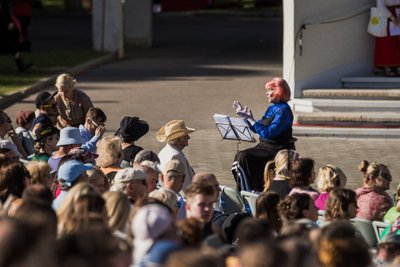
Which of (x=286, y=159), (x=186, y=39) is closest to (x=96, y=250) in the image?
(x=286, y=159)

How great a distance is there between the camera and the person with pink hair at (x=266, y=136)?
1366 cm

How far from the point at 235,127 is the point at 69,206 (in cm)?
600

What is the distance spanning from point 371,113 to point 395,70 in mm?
1363

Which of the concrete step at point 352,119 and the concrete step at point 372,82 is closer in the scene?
the concrete step at point 352,119

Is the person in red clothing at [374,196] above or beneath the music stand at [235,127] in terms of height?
beneath

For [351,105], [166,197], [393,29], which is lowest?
[351,105]

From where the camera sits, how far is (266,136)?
45.3 feet

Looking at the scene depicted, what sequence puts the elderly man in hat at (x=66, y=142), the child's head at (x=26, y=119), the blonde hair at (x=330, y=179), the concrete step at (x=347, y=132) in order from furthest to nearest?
the concrete step at (x=347, y=132)
the child's head at (x=26, y=119)
the elderly man in hat at (x=66, y=142)
the blonde hair at (x=330, y=179)

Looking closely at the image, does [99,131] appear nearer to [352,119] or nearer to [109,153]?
[109,153]

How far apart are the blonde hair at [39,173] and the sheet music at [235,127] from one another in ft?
13.1

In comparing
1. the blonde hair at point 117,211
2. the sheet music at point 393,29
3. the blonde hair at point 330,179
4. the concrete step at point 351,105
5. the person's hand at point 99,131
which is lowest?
the concrete step at point 351,105

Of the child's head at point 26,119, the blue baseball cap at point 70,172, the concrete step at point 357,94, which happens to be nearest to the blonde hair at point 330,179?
the blue baseball cap at point 70,172

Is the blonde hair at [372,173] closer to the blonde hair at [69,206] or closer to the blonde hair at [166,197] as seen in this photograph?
the blonde hair at [166,197]

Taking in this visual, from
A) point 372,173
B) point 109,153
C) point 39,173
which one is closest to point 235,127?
point 109,153
